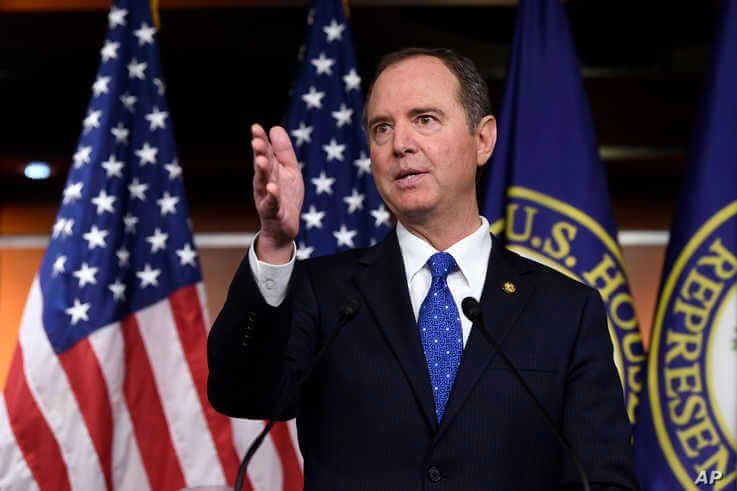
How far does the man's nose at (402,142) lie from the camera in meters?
1.79

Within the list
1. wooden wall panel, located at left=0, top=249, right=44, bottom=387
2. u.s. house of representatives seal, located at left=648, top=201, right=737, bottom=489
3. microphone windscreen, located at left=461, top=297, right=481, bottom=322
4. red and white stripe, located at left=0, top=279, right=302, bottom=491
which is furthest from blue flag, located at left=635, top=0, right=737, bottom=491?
wooden wall panel, located at left=0, top=249, right=44, bottom=387

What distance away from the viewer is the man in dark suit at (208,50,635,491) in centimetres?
150

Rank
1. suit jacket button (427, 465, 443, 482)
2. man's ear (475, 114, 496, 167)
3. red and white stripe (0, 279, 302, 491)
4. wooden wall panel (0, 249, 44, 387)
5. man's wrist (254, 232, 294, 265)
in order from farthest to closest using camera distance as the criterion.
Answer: wooden wall panel (0, 249, 44, 387)
red and white stripe (0, 279, 302, 491)
man's ear (475, 114, 496, 167)
suit jacket button (427, 465, 443, 482)
man's wrist (254, 232, 294, 265)

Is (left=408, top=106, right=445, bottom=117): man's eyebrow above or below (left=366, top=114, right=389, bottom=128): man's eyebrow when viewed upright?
above

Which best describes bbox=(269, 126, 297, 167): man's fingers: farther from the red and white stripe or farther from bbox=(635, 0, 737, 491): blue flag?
bbox=(635, 0, 737, 491): blue flag

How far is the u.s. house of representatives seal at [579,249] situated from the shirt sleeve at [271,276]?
155cm

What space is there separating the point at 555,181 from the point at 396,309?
4.57 ft

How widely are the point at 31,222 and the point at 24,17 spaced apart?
75cm

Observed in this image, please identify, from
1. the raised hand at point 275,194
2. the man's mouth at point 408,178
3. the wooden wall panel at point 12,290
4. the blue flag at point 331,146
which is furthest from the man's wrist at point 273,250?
the wooden wall panel at point 12,290

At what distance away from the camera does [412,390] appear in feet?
5.32

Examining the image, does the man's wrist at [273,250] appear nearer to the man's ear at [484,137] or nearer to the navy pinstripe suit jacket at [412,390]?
the navy pinstripe suit jacket at [412,390]

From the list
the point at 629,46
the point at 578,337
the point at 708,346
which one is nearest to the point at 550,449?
the point at 578,337

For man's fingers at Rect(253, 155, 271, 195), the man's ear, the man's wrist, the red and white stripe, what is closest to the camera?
man's fingers at Rect(253, 155, 271, 195)

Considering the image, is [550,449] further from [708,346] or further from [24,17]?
[24,17]
